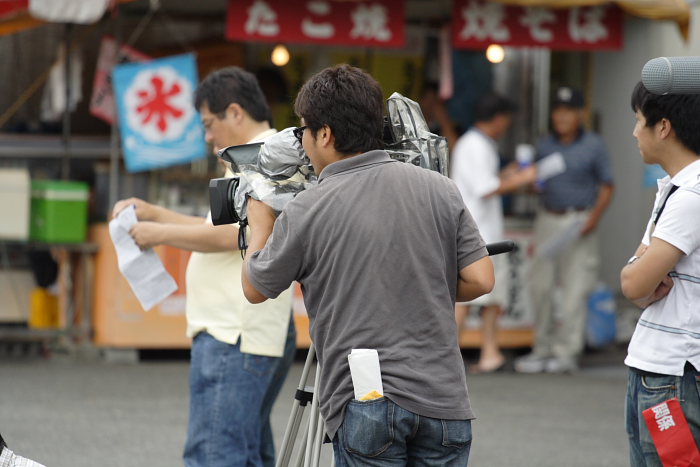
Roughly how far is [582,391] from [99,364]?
12.7 feet

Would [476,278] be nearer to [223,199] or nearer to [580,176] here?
[223,199]

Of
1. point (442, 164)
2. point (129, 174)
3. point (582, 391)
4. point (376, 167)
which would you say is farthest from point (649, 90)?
point (129, 174)

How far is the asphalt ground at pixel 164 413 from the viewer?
258 inches

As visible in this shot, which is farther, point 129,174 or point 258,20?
point 129,174

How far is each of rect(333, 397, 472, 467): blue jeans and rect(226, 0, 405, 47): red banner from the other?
241 inches

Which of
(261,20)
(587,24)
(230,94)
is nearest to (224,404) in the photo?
(230,94)

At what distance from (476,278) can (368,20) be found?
610 centimetres

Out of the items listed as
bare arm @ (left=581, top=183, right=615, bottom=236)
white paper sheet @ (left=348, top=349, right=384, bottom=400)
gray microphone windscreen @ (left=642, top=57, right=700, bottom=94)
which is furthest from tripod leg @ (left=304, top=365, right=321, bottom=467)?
bare arm @ (left=581, top=183, right=615, bottom=236)

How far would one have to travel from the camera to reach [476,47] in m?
9.21

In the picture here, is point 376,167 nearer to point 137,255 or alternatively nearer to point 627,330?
point 137,255

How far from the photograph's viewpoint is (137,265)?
4348 millimetres

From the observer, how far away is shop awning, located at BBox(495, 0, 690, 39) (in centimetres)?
877

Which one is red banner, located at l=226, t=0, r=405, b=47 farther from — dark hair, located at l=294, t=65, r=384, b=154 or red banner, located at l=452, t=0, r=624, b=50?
dark hair, located at l=294, t=65, r=384, b=154

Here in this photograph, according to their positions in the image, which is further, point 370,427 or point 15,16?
point 15,16
